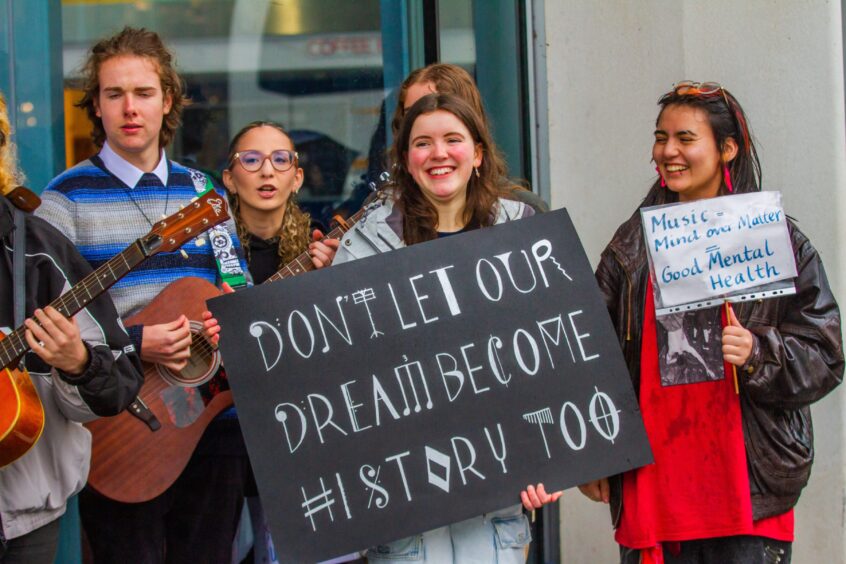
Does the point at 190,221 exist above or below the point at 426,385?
above

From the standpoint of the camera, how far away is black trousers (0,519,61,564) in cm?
320

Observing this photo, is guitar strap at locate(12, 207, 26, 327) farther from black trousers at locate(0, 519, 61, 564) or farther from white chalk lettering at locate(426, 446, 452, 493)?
white chalk lettering at locate(426, 446, 452, 493)

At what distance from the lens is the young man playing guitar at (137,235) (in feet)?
12.3

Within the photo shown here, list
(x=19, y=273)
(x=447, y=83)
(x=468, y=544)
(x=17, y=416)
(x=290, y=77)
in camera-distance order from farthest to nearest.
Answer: (x=290, y=77), (x=447, y=83), (x=468, y=544), (x=19, y=273), (x=17, y=416)

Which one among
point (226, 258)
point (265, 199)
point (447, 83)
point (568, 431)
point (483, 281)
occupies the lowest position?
point (568, 431)

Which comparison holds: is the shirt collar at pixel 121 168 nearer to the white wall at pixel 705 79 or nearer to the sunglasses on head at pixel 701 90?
the sunglasses on head at pixel 701 90

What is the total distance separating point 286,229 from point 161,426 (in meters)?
0.89

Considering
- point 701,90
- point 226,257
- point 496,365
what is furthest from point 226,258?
point 701,90

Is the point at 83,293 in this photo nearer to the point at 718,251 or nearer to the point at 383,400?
the point at 383,400

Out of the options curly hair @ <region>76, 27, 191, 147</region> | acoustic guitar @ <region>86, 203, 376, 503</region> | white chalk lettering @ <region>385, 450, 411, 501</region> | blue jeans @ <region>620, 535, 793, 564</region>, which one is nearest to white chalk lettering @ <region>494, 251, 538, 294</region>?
white chalk lettering @ <region>385, 450, 411, 501</region>

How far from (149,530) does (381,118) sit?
8.10 ft

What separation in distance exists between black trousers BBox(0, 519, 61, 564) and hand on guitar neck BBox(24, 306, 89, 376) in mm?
510

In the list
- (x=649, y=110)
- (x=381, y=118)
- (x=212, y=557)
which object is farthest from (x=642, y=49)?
(x=212, y=557)

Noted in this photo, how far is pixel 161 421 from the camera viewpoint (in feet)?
12.5
